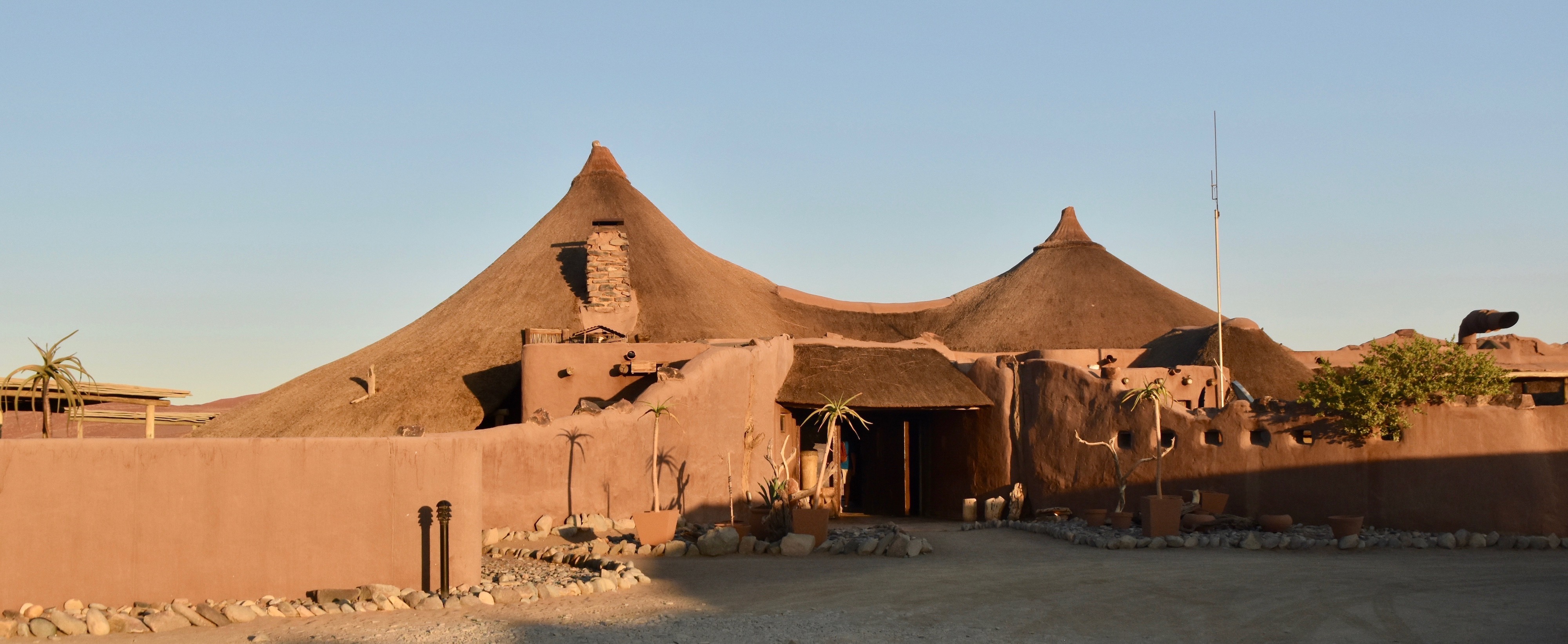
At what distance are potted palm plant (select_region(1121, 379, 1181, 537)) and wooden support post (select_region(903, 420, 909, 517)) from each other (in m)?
5.22

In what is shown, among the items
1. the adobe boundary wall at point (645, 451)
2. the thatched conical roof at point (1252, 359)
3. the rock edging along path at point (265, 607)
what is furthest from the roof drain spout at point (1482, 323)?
the rock edging along path at point (265, 607)

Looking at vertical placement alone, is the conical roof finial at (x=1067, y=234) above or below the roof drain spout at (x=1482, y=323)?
above

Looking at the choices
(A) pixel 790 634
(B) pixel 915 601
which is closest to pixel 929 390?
(B) pixel 915 601

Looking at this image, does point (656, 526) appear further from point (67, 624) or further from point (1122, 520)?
point (1122, 520)

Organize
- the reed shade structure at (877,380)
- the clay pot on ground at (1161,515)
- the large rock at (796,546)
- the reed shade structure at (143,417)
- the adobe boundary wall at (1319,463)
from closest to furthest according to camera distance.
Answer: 1. the large rock at (796,546)
2. the adobe boundary wall at (1319,463)
3. the clay pot on ground at (1161,515)
4. the reed shade structure at (877,380)
5. the reed shade structure at (143,417)

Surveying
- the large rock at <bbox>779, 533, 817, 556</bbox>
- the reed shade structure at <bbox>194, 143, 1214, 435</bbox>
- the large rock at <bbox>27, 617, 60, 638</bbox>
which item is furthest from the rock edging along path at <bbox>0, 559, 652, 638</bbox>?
the reed shade structure at <bbox>194, 143, 1214, 435</bbox>

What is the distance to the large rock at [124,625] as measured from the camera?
33.2ft

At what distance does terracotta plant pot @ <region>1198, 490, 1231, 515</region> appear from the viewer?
17.5 meters

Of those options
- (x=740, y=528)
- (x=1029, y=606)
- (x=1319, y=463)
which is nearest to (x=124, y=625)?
(x=740, y=528)

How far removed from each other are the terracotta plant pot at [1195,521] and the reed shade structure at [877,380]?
5.49 meters

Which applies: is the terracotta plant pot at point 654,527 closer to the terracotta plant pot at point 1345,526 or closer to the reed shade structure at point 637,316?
the terracotta plant pot at point 1345,526

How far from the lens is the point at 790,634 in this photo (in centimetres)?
992

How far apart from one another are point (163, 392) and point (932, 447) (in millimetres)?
14412

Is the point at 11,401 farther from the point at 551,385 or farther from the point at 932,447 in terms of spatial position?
the point at 932,447
